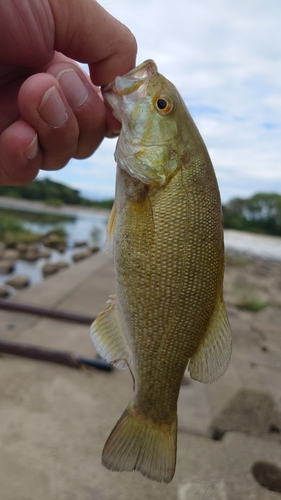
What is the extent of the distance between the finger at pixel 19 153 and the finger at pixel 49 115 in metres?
0.05

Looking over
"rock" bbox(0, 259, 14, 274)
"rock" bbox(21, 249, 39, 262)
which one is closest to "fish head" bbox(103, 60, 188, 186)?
"rock" bbox(0, 259, 14, 274)

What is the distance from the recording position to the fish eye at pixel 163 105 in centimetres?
194

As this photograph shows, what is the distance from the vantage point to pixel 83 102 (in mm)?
2396

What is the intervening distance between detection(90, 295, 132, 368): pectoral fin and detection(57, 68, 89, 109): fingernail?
1194 mm

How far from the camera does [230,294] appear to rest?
11.7 meters

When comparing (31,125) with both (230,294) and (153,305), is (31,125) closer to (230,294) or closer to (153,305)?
(153,305)

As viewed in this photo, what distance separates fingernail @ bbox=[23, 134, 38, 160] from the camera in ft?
7.41

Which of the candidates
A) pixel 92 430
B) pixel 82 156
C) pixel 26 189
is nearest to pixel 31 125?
pixel 82 156

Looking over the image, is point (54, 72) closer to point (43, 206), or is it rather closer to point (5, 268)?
point (5, 268)

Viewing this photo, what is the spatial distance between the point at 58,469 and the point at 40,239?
62.1 feet

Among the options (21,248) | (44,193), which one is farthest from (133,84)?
(44,193)

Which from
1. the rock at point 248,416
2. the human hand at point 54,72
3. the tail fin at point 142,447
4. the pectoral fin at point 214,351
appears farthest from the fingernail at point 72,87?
the rock at point 248,416

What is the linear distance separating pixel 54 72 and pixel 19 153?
1.65ft

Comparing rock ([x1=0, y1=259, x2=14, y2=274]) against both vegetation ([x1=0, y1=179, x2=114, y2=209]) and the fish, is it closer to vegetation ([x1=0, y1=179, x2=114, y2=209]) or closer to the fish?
the fish
